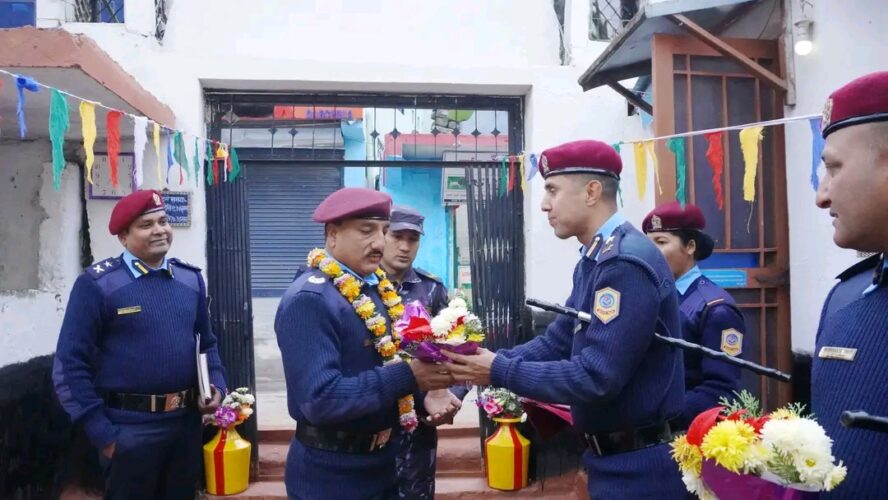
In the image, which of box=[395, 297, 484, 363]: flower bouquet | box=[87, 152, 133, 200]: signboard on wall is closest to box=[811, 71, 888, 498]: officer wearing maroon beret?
box=[395, 297, 484, 363]: flower bouquet

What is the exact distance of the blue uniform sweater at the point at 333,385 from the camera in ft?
7.68

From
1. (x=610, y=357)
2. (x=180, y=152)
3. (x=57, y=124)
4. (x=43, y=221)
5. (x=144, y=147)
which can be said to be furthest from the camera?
(x=43, y=221)

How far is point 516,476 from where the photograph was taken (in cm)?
534

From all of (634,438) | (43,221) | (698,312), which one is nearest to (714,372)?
(698,312)

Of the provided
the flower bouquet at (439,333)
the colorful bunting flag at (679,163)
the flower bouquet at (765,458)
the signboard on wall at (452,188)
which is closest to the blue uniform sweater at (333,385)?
the flower bouquet at (439,333)

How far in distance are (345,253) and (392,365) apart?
485 millimetres

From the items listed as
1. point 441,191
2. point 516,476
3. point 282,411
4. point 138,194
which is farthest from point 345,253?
point 441,191

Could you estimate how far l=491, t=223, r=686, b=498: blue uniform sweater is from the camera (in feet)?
7.07

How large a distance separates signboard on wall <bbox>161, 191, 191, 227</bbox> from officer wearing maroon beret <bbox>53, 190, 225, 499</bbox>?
5.41 ft

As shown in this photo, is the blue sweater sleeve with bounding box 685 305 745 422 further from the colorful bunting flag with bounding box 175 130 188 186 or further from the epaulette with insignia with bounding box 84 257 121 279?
the colorful bunting flag with bounding box 175 130 188 186

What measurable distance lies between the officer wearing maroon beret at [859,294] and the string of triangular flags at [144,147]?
329 centimetres

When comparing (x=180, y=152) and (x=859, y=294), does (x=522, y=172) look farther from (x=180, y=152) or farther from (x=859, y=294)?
(x=859, y=294)

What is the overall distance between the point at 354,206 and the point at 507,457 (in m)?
3.41

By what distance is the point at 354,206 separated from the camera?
8.31ft
